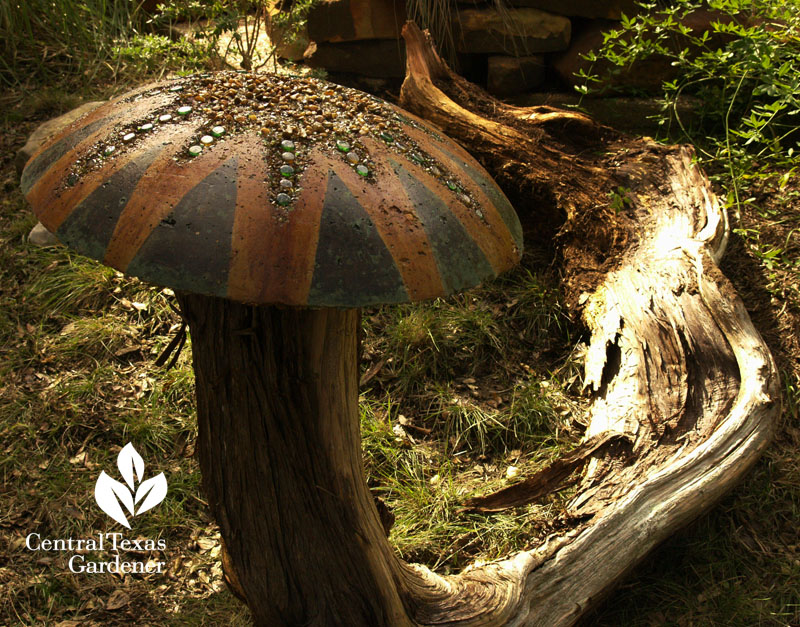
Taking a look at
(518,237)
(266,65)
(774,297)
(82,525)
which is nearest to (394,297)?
(518,237)

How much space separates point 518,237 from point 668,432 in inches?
51.7

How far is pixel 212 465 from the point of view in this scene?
6.39 ft

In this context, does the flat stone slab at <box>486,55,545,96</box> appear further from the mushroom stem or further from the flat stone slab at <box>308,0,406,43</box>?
the mushroom stem

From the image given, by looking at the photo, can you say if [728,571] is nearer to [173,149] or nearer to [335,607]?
[335,607]

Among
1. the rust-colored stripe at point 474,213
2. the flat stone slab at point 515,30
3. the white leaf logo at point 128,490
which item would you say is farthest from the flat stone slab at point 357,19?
the rust-colored stripe at point 474,213

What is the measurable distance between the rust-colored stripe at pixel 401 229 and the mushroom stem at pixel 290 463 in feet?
1.17

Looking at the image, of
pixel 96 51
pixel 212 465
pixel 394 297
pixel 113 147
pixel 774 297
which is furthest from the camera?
pixel 96 51

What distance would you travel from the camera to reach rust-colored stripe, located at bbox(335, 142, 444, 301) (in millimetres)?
1355

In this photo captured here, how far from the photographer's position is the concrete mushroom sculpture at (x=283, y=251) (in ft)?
4.28

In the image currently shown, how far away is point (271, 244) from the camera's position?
1298 mm

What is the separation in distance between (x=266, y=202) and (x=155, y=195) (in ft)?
0.68

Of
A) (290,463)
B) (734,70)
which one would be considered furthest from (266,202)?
(734,70)

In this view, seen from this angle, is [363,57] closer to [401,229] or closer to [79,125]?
[79,125]

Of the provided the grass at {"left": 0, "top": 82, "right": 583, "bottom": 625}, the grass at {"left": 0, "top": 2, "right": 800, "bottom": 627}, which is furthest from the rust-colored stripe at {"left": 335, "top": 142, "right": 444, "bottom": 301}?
the grass at {"left": 0, "top": 82, "right": 583, "bottom": 625}
